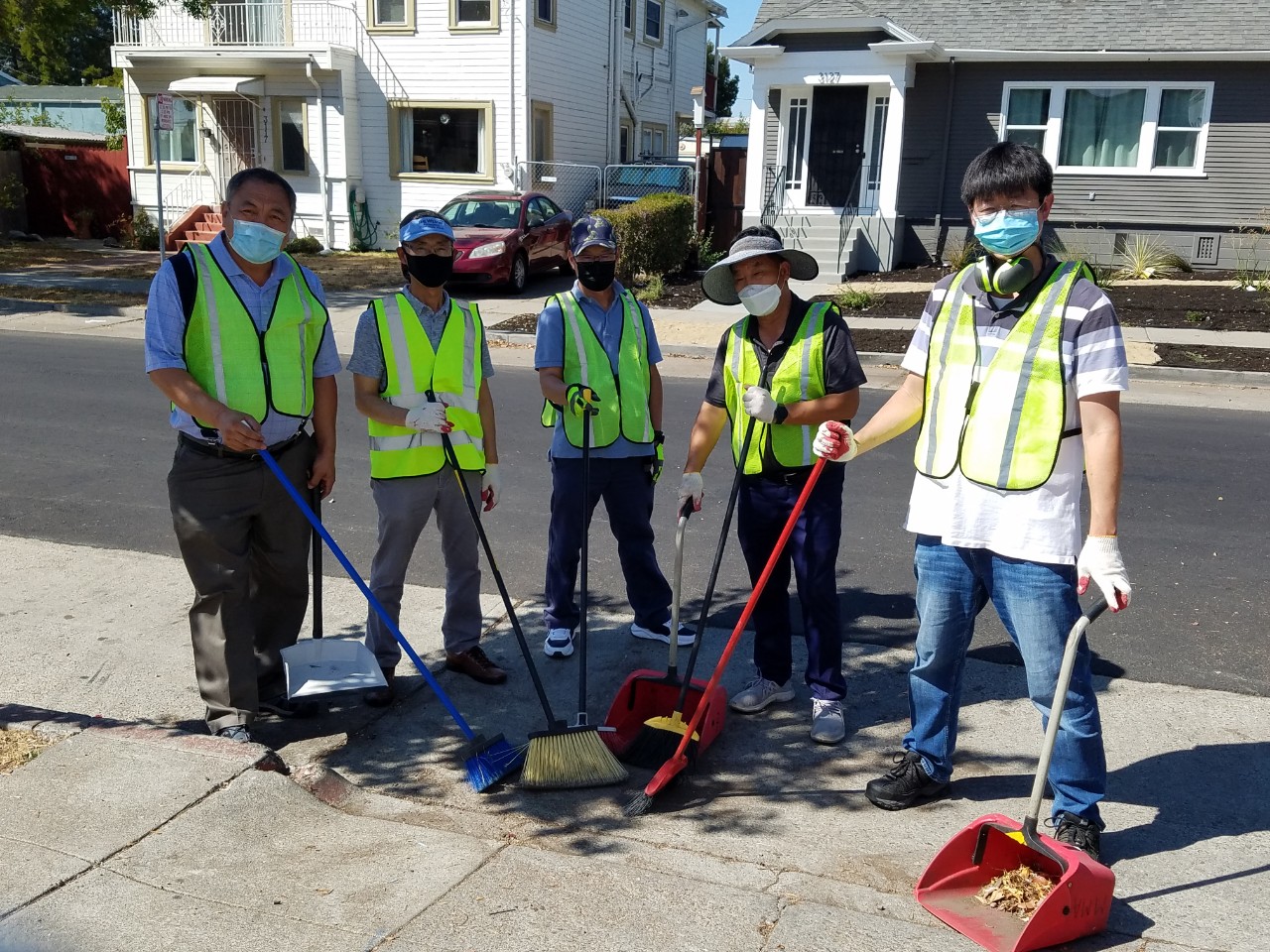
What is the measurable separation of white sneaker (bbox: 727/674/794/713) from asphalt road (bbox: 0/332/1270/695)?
85 cm

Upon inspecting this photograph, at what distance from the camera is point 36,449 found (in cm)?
876

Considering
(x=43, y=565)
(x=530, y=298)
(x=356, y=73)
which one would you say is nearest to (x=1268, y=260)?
(x=530, y=298)

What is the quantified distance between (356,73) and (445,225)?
21.1 meters

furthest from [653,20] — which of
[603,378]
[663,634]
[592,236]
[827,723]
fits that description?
[827,723]

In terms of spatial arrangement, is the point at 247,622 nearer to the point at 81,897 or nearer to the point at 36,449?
the point at 81,897

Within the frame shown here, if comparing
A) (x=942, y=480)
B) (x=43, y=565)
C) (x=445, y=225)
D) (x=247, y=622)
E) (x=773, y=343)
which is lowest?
(x=43, y=565)

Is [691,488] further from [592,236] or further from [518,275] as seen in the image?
[518,275]

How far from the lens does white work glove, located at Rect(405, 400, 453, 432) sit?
4.41 m

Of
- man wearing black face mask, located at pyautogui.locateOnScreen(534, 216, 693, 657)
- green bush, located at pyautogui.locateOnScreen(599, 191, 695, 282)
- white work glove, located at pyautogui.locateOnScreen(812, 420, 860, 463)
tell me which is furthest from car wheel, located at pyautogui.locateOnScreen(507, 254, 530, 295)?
white work glove, located at pyautogui.locateOnScreen(812, 420, 860, 463)

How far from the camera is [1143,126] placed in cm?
1945

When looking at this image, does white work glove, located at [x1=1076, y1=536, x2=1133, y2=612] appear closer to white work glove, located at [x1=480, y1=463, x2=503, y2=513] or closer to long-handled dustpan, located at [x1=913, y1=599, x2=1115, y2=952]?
long-handled dustpan, located at [x1=913, y1=599, x2=1115, y2=952]

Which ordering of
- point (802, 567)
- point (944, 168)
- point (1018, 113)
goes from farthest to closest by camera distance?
1. point (944, 168)
2. point (1018, 113)
3. point (802, 567)

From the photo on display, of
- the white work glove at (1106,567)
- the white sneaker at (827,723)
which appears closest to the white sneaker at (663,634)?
the white sneaker at (827,723)

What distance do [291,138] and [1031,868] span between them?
950 inches
